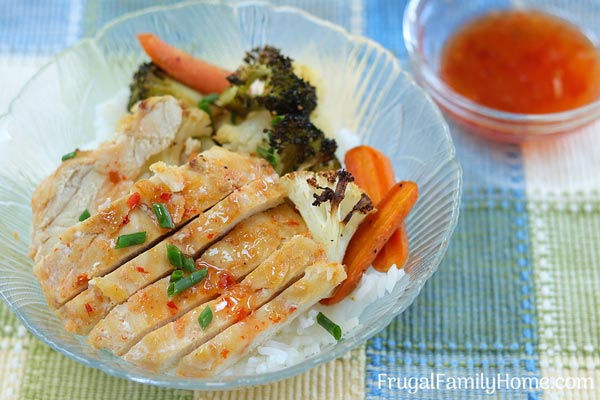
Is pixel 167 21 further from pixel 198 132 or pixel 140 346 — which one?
pixel 140 346

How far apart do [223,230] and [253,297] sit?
353 mm

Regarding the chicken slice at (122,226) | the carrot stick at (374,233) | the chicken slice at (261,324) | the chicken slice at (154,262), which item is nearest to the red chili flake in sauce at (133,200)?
the chicken slice at (122,226)

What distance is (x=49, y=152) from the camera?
13.8ft

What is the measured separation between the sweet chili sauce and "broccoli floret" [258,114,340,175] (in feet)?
4.69

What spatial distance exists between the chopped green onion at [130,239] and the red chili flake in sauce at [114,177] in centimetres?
53

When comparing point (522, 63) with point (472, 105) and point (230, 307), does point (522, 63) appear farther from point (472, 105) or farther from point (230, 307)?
point (230, 307)

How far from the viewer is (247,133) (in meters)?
4.01

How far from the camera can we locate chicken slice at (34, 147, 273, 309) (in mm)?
3248

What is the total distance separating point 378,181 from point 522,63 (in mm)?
1751

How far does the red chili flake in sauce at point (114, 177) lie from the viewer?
3.67 m

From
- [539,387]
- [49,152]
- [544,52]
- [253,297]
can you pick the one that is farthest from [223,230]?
[544,52]

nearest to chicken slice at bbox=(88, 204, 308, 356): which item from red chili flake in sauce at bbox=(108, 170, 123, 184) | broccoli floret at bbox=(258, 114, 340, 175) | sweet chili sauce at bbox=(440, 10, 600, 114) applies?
broccoli floret at bbox=(258, 114, 340, 175)

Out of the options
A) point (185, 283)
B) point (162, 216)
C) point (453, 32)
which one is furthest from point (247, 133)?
point (453, 32)

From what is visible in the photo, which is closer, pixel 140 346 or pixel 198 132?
pixel 140 346
